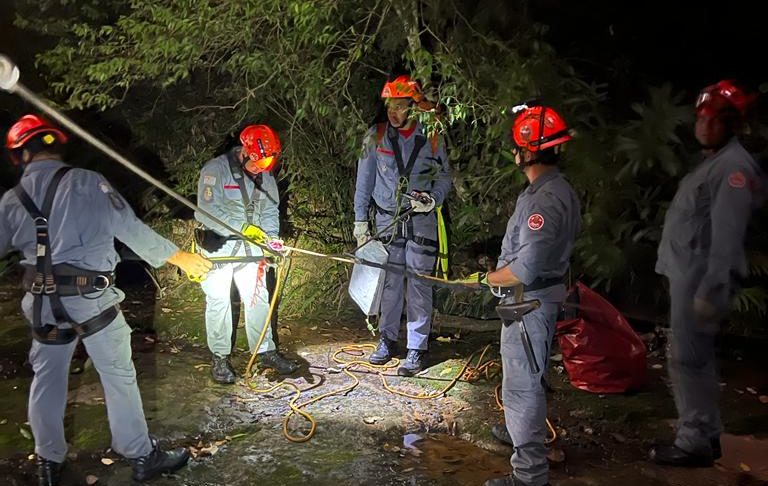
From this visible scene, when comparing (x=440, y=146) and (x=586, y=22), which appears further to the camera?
(x=586, y=22)

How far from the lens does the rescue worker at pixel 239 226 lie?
525cm

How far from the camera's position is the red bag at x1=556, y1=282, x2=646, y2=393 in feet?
15.9

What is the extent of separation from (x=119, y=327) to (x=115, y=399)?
1.37 feet

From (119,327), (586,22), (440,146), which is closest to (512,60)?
(440,146)

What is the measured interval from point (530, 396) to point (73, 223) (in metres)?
2.70

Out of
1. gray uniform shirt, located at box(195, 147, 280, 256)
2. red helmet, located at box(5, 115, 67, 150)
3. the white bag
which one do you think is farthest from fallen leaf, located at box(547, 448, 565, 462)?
red helmet, located at box(5, 115, 67, 150)

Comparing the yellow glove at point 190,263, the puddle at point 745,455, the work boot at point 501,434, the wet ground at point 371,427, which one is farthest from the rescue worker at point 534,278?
the yellow glove at point 190,263

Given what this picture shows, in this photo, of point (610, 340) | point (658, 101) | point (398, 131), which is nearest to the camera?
point (658, 101)

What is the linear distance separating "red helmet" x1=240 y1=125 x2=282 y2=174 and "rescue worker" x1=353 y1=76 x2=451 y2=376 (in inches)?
34.6

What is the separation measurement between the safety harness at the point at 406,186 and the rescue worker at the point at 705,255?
2123mm

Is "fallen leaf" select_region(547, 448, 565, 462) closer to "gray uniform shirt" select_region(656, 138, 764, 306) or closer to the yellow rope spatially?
the yellow rope

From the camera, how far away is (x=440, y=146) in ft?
18.7

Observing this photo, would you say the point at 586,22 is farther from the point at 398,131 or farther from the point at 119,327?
the point at 119,327

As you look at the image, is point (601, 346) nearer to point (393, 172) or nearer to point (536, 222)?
point (536, 222)
